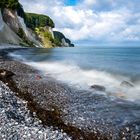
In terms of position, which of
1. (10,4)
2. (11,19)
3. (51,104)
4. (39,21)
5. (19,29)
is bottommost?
(51,104)

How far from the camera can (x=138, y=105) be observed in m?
20.5

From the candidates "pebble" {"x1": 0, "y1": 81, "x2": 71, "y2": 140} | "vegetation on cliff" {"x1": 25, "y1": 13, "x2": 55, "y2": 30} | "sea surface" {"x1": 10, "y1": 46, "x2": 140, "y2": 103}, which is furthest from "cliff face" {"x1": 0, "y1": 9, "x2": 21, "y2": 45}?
"pebble" {"x1": 0, "y1": 81, "x2": 71, "y2": 140}

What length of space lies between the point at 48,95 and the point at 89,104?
10.4ft

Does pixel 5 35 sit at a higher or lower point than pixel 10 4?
lower

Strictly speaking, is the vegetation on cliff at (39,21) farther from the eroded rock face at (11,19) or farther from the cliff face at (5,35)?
the cliff face at (5,35)

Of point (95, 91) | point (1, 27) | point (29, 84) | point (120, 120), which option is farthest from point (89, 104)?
point (1, 27)

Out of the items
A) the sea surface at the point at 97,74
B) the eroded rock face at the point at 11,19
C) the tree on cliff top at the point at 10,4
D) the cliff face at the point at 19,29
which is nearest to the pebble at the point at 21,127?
the sea surface at the point at 97,74

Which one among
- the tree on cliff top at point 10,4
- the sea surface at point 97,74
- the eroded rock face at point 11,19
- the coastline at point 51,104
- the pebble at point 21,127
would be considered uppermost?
the tree on cliff top at point 10,4

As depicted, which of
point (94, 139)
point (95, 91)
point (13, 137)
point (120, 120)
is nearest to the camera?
point (13, 137)

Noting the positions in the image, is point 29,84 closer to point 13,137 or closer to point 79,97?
point 79,97

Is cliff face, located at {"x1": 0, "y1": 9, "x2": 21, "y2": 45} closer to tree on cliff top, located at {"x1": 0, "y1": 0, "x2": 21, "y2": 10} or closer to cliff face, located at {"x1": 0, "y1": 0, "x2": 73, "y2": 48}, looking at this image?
cliff face, located at {"x1": 0, "y1": 0, "x2": 73, "y2": 48}

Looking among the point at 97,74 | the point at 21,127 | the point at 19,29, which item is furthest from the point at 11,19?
the point at 21,127

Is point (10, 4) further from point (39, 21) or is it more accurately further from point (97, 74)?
point (97, 74)

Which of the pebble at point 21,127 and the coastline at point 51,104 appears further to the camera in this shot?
the coastline at point 51,104
